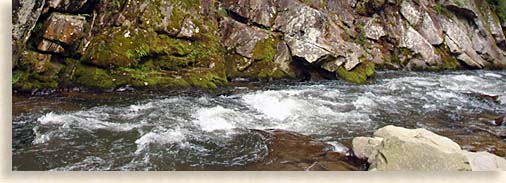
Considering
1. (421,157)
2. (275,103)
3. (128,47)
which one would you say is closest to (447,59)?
(275,103)

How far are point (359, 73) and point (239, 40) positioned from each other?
5.38 ft

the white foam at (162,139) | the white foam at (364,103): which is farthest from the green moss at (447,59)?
the white foam at (162,139)

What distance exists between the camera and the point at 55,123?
3.45m

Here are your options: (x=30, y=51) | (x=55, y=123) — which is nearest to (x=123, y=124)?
(x=55, y=123)

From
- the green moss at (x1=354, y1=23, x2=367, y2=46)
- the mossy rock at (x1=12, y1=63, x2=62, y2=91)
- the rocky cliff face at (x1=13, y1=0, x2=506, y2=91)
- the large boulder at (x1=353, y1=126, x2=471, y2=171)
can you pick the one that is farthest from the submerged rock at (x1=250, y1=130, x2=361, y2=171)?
the green moss at (x1=354, y1=23, x2=367, y2=46)

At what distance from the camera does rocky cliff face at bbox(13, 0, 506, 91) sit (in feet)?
14.5

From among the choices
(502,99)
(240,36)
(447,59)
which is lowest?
(502,99)

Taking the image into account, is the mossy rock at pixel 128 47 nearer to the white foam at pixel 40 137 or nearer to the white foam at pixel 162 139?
the white foam at pixel 40 137

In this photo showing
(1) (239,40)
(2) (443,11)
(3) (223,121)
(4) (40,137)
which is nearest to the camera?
(4) (40,137)

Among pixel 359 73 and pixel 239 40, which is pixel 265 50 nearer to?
pixel 239 40

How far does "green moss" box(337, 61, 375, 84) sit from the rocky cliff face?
23mm

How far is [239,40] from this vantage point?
5.84 metres

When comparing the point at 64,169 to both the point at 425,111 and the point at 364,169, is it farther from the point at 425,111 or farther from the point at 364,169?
the point at 425,111

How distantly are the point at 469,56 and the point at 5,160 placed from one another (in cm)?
593
